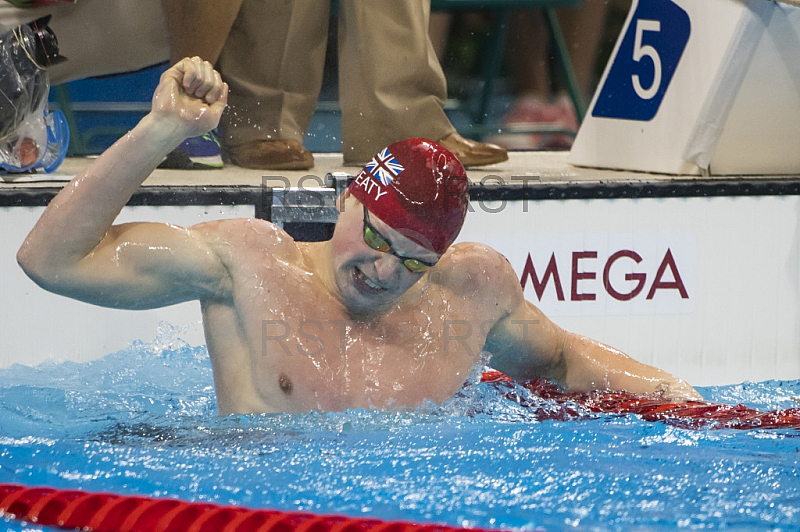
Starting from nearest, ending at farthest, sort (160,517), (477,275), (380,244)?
(160,517) < (380,244) < (477,275)

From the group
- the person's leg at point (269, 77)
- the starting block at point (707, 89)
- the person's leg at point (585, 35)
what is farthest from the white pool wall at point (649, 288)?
the person's leg at point (585, 35)

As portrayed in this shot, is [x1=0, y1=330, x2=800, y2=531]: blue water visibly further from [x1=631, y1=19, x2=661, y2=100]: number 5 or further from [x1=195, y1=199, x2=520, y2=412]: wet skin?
[x1=631, y1=19, x2=661, y2=100]: number 5

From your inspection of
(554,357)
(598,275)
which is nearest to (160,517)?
(554,357)

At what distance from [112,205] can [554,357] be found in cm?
96

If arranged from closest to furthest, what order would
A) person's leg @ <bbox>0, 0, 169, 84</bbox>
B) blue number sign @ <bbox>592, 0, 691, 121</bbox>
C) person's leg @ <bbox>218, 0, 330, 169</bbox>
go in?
person's leg @ <bbox>0, 0, 169, 84</bbox> → blue number sign @ <bbox>592, 0, 691, 121</bbox> → person's leg @ <bbox>218, 0, 330, 169</bbox>

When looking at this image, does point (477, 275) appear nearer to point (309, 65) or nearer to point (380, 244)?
point (380, 244)

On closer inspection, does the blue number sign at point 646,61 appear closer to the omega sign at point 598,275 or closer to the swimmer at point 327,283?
the omega sign at point 598,275

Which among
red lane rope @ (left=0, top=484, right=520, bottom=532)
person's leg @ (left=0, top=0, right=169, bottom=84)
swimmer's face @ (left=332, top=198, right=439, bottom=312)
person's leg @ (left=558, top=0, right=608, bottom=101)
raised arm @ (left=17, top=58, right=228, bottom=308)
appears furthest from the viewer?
person's leg @ (left=558, top=0, right=608, bottom=101)

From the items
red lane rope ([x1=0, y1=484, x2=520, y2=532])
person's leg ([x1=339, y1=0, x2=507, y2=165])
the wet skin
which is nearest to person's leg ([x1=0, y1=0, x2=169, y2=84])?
person's leg ([x1=339, y1=0, x2=507, y2=165])

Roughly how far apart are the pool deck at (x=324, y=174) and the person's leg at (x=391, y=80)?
13cm

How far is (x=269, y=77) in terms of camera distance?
11.2 feet

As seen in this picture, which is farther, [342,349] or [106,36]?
[106,36]

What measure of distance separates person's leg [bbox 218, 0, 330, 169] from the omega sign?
3.10ft

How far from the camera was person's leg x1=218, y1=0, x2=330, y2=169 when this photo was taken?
11.1 ft
